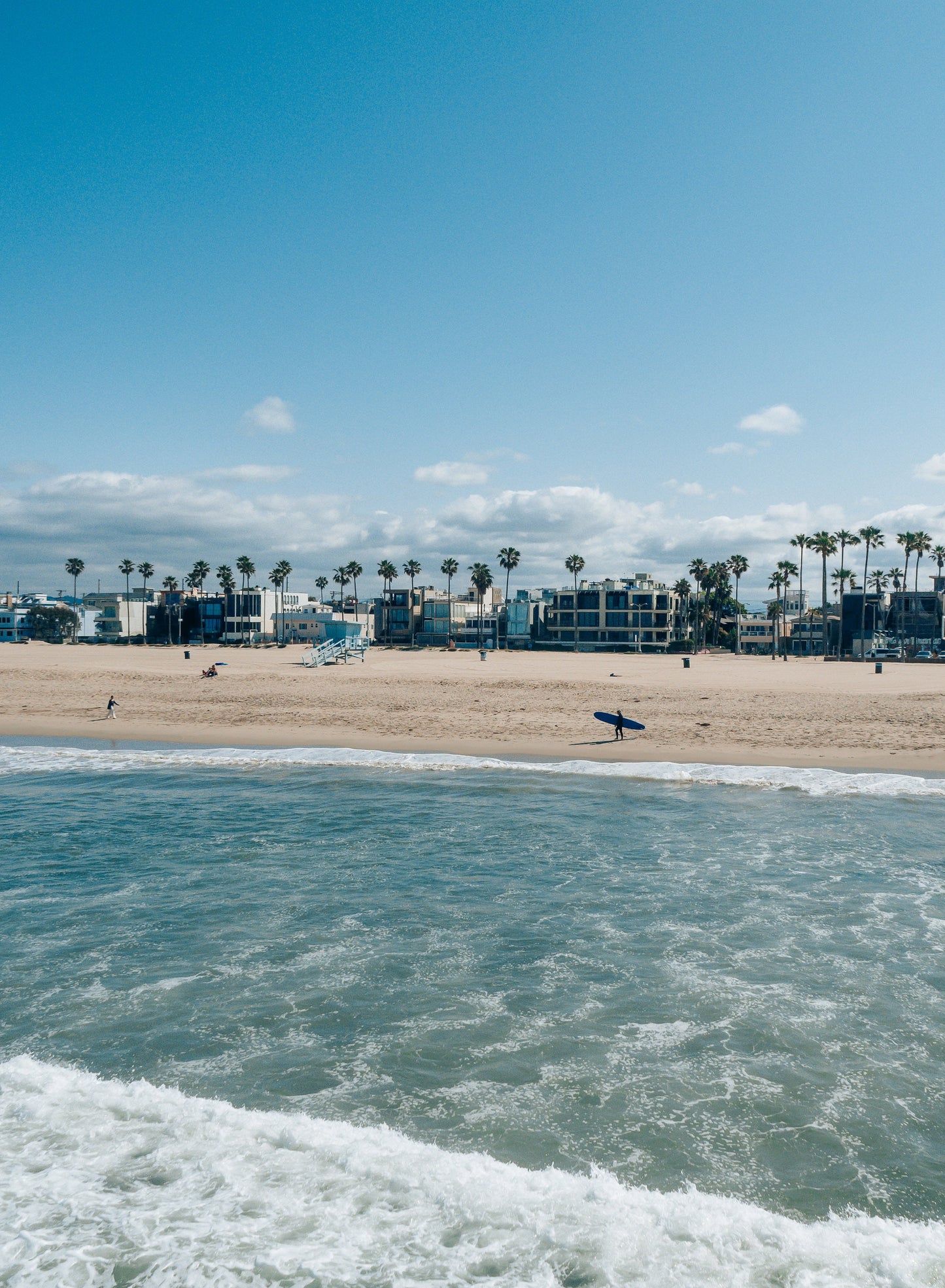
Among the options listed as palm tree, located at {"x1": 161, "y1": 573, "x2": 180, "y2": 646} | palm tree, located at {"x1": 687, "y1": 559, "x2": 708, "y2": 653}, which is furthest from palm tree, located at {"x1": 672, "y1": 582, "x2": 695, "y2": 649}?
palm tree, located at {"x1": 161, "y1": 573, "x2": 180, "y2": 646}

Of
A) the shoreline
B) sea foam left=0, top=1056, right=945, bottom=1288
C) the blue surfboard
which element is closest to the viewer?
sea foam left=0, top=1056, right=945, bottom=1288

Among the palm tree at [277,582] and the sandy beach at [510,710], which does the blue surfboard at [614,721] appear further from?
the palm tree at [277,582]

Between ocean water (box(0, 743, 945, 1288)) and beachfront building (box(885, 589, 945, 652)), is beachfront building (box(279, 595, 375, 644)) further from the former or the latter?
ocean water (box(0, 743, 945, 1288))

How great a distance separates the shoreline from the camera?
2822 cm

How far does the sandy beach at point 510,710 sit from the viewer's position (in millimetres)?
31062

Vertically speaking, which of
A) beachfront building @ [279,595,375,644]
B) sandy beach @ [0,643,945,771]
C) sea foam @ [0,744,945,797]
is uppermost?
beachfront building @ [279,595,375,644]

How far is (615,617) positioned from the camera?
124188 mm

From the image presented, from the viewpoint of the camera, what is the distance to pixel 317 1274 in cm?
660

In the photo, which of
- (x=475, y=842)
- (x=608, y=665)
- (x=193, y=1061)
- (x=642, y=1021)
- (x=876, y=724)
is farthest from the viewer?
(x=608, y=665)

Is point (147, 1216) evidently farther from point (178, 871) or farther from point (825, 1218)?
point (178, 871)

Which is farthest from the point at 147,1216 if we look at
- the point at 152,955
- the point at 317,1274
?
the point at 152,955

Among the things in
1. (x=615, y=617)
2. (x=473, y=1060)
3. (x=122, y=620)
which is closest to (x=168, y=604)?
(x=122, y=620)

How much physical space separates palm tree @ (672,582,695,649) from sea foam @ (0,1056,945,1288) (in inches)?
5105

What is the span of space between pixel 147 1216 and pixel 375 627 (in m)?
133
